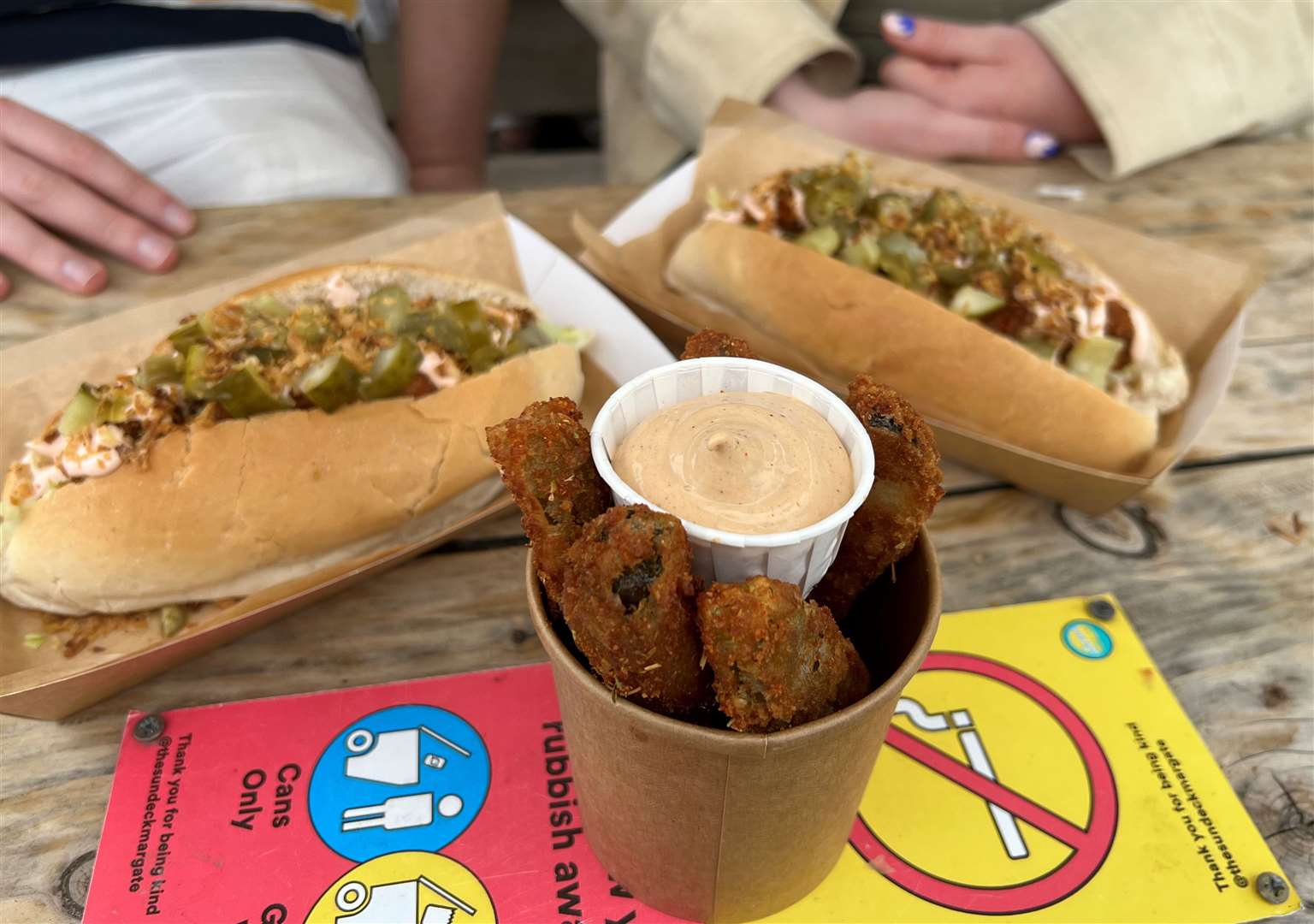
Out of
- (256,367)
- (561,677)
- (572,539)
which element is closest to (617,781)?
(561,677)

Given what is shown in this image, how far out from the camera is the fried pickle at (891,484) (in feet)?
2.56

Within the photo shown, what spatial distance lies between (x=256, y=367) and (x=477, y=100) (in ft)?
6.34

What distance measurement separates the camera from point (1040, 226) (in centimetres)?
195

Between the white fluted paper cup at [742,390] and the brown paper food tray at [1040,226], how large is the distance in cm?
87

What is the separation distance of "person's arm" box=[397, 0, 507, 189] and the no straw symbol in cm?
250

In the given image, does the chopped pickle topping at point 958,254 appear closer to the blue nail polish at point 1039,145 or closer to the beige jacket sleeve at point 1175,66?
the blue nail polish at point 1039,145

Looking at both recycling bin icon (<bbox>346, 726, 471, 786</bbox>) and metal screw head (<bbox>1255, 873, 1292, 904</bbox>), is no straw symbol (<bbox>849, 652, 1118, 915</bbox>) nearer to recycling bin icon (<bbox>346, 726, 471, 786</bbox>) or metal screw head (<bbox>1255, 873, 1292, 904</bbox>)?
metal screw head (<bbox>1255, 873, 1292, 904</bbox>)

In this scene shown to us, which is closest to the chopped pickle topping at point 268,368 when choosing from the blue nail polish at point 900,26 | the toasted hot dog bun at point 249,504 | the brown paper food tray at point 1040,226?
the toasted hot dog bun at point 249,504

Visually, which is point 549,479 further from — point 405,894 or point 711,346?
point 405,894

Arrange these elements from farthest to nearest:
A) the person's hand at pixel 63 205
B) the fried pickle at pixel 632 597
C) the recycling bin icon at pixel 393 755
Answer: the person's hand at pixel 63 205 → the recycling bin icon at pixel 393 755 → the fried pickle at pixel 632 597

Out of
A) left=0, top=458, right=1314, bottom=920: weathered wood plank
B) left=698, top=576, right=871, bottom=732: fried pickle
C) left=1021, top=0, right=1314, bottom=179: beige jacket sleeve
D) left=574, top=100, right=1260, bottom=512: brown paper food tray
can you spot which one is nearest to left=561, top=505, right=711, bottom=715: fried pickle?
left=698, top=576, right=871, bottom=732: fried pickle

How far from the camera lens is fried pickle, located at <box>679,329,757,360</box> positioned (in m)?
0.85

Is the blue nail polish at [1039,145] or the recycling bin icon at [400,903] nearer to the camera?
the recycling bin icon at [400,903]

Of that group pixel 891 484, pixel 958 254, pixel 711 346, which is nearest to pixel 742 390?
pixel 711 346
